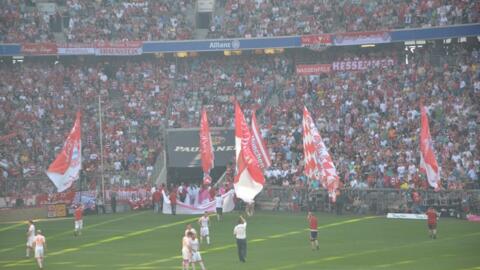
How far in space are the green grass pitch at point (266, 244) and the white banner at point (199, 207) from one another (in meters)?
1.06

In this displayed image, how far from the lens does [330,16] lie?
6594 centimetres

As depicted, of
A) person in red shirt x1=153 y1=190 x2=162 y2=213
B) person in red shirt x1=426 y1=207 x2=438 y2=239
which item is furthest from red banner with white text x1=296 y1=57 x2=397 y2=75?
person in red shirt x1=426 y1=207 x2=438 y2=239

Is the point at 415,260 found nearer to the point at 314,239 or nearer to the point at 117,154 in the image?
the point at 314,239

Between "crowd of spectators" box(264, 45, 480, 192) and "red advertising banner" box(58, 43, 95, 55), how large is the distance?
42.5 feet

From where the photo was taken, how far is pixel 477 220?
4656cm

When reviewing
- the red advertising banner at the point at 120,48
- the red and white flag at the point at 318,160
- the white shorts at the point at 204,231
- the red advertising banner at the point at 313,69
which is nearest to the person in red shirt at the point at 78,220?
the white shorts at the point at 204,231

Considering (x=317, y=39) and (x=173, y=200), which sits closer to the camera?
(x=173, y=200)

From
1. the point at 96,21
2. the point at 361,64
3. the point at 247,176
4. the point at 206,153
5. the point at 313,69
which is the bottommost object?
the point at 247,176

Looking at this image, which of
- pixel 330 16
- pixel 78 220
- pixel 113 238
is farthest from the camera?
pixel 330 16

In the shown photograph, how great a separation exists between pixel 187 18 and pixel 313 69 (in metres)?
10.4

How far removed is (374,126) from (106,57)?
70.1 feet

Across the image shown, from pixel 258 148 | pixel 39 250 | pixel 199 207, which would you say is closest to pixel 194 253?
pixel 39 250

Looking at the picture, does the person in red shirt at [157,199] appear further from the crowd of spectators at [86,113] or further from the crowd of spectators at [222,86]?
the crowd of spectators at [222,86]

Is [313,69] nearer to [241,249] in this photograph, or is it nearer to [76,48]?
[76,48]
